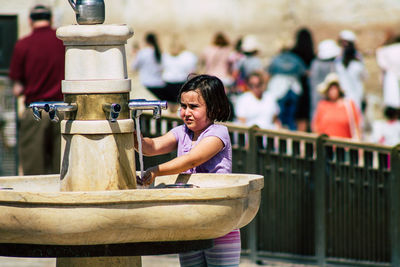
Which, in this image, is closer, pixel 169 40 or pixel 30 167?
pixel 30 167

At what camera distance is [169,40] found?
23.2 meters

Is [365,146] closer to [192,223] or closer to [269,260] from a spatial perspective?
[269,260]

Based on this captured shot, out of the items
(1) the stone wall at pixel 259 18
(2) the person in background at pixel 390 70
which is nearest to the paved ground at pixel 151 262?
(2) the person in background at pixel 390 70

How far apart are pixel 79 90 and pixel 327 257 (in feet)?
14.5

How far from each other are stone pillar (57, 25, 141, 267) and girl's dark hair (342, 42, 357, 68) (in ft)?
34.7

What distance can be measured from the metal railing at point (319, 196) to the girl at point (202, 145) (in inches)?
120

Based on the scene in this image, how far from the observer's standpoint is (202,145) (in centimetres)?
565

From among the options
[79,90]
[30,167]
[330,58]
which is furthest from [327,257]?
[330,58]

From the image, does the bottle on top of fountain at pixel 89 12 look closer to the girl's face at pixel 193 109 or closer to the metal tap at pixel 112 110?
the metal tap at pixel 112 110

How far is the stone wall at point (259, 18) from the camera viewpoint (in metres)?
23.1

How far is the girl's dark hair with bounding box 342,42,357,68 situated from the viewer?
51.2 feet

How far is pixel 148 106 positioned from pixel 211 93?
22.4 inches

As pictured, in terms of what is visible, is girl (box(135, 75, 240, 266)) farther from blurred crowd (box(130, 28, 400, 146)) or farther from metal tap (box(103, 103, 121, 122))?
blurred crowd (box(130, 28, 400, 146))

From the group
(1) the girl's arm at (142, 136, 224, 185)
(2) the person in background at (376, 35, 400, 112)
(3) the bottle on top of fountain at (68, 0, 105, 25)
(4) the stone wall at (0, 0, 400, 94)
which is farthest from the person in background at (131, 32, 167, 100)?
(3) the bottle on top of fountain at (68, 0, 105, 25)
